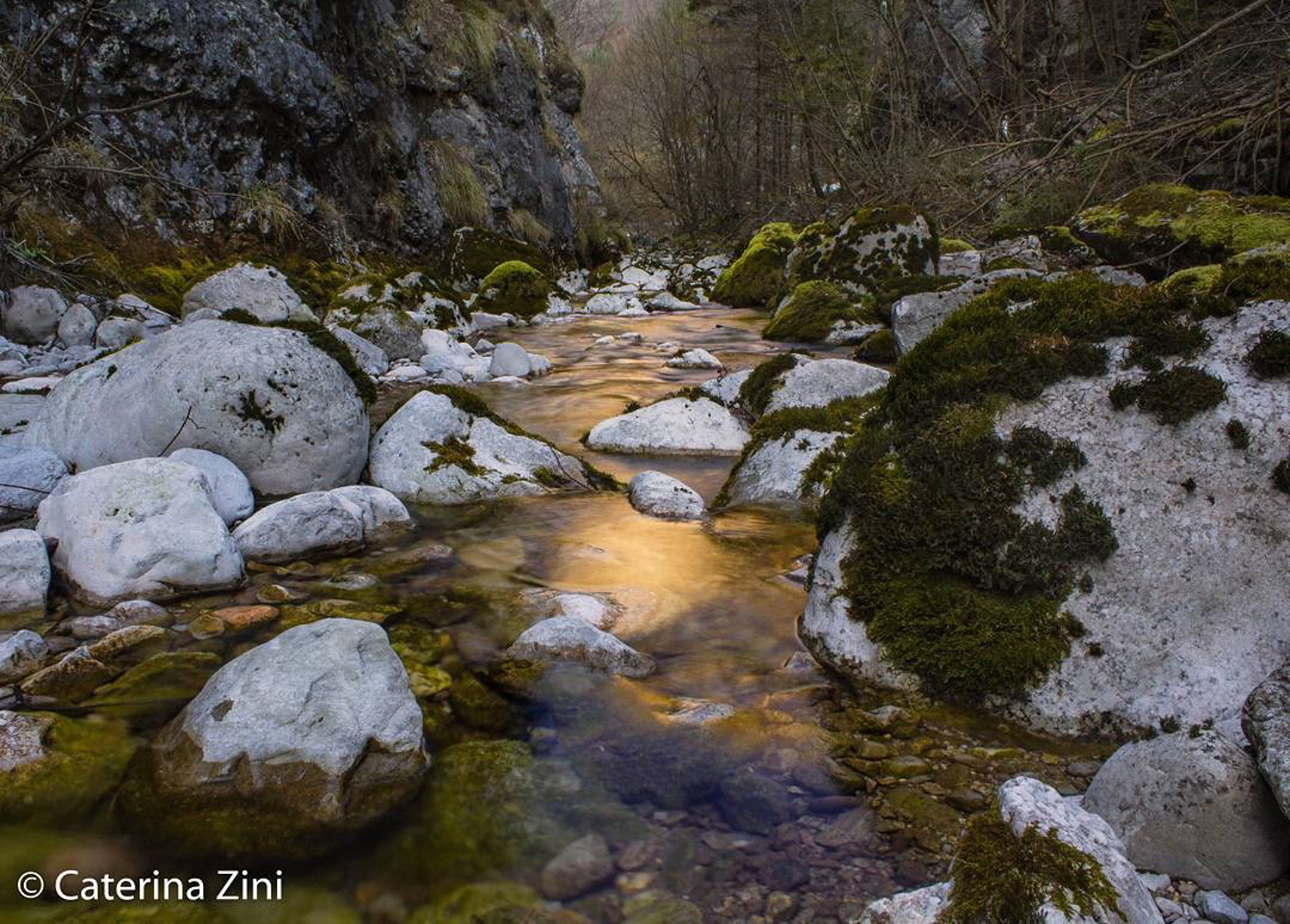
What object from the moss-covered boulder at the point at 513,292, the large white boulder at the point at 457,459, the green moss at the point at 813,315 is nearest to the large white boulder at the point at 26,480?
the large white boulder at the point at 457,459

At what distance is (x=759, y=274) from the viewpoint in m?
17.7

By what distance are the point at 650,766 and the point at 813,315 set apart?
1067 centimetres

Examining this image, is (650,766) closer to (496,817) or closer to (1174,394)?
(496,817)

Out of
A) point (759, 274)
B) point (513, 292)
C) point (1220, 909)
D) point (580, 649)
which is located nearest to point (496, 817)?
point (580, 649)

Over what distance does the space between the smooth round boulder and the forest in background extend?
3.65 m

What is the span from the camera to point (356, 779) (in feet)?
8.20

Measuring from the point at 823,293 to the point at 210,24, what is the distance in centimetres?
1088

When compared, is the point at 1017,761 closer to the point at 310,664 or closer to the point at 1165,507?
the point at 1165,507

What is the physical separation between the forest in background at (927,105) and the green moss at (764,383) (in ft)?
5.50

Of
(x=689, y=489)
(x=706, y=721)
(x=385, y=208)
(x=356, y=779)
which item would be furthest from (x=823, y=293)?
(x=356, y=779)

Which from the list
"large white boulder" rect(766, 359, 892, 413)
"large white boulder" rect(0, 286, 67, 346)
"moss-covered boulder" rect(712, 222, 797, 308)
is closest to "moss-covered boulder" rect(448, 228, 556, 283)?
"moss-covered boulder" rect(712, 222, 797, 308)

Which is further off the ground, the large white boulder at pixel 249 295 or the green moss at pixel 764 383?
A: the large white boulder at pixel 249 295

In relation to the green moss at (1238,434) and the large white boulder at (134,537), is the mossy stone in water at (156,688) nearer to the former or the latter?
the large white boulder at (134,537)

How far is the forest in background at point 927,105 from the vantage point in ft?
14.0
